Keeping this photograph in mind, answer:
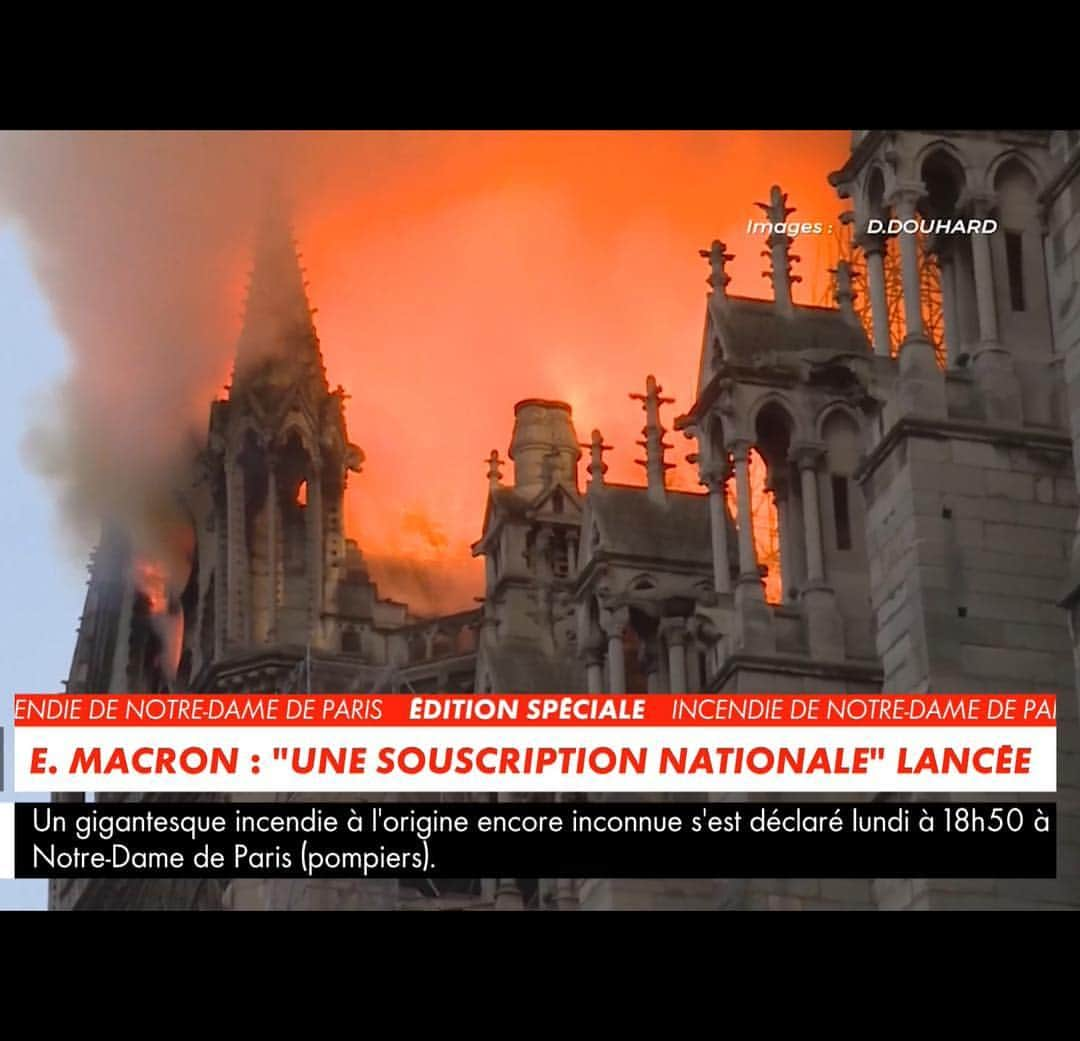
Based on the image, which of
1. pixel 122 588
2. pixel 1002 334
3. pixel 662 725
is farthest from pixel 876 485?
pixel 122 588

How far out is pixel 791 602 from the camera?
105 ft

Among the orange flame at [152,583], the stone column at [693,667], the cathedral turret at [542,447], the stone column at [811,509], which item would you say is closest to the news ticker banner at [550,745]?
the cathedral turret at [542,447]

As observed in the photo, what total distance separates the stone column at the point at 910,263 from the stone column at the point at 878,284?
0.74ft

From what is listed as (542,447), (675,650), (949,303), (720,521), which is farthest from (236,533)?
(949,303)

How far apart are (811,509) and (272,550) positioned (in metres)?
5.05

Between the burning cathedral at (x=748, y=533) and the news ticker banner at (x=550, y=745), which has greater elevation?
the burning cathedral at (x=748, y=533)

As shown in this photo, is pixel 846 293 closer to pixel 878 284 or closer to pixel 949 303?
pixel 878 284

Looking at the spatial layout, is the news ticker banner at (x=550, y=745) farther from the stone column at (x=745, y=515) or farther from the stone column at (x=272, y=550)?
the stone column at (x=272, y=550)

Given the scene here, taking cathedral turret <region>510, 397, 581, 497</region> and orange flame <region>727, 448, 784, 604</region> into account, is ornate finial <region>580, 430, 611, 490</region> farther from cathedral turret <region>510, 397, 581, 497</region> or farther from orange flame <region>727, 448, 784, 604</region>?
orange flame <region>727, 448, 784, 604</region>

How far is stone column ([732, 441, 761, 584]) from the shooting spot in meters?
32.0

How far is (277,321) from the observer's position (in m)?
32.0
